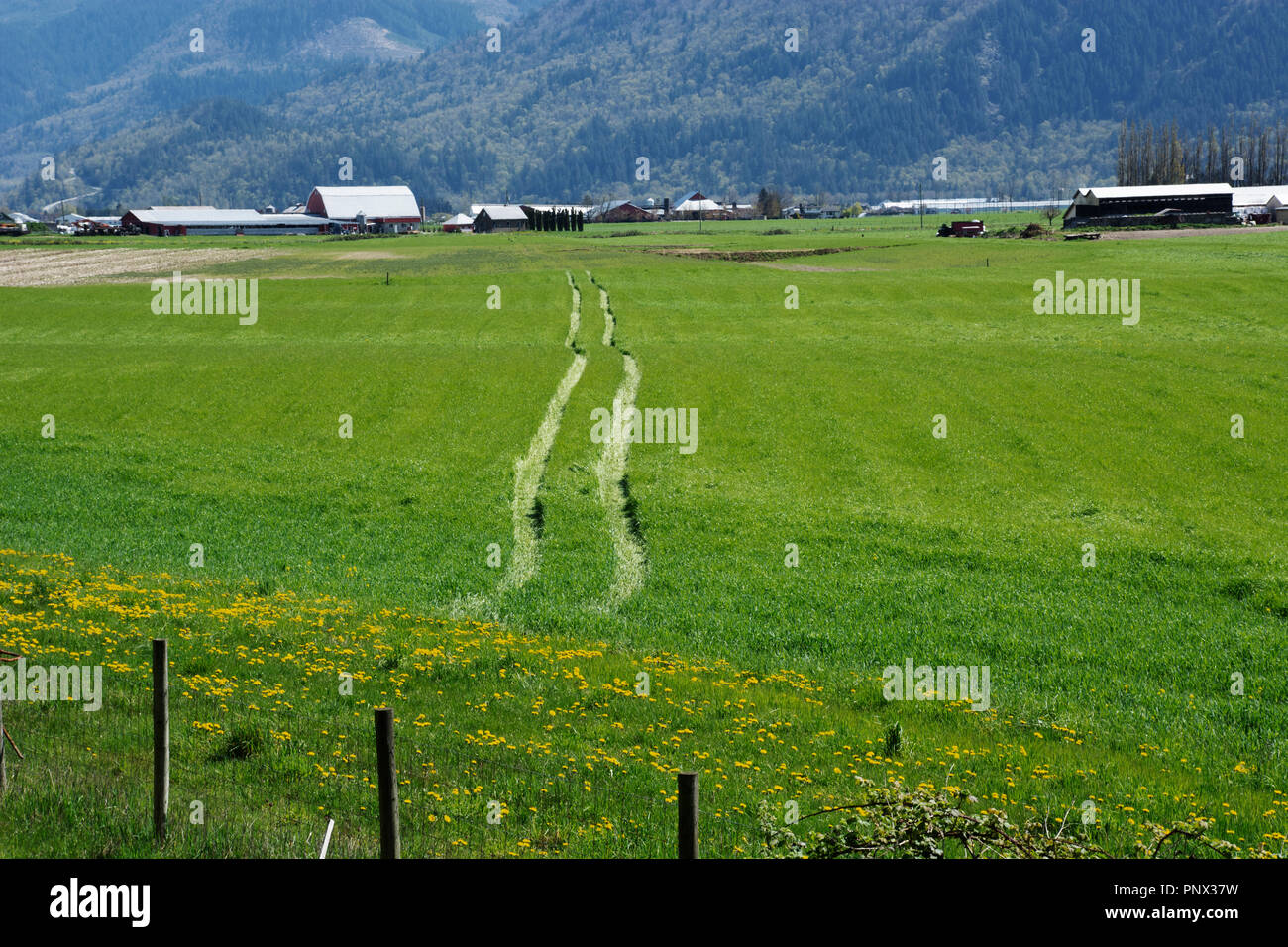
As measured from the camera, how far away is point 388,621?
23.7 m

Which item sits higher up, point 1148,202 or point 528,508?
point 1148,202

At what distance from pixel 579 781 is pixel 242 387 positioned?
1759 inches

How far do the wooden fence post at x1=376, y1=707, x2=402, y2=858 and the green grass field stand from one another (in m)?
2.60

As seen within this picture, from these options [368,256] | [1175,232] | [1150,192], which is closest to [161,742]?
[368,256]

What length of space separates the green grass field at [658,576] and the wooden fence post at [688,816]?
436 centimetres

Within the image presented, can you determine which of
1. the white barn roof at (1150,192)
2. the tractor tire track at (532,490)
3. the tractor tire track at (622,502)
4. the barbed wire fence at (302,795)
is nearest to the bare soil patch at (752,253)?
the white barn roof at (1150,192)

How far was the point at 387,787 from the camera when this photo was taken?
32.9 feet

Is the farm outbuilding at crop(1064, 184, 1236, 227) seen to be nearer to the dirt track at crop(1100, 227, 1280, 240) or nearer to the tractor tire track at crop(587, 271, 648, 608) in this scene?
the dirt track at crop(1100, 227, 1280, 240)

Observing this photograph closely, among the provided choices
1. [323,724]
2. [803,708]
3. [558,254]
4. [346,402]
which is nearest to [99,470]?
[346,402]

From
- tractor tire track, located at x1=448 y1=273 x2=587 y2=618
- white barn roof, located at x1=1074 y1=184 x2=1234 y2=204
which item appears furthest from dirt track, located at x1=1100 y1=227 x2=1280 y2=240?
tractor tire track, located at x1=448 y1=273 x2=587 y2=618

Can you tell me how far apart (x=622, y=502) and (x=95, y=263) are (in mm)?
118669

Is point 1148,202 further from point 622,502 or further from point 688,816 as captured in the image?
point 688,816

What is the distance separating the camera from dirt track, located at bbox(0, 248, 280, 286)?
358 ft

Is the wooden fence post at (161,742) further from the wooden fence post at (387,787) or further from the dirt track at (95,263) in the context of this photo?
the dirt track at (95,263)
